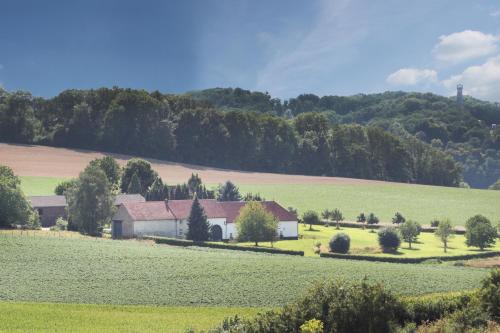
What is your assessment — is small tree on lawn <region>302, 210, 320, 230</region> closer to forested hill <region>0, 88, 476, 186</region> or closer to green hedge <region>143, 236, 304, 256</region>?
green hedge <region>143, 236, 304, 256</region>

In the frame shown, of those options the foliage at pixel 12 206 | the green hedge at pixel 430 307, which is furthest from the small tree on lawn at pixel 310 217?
the green hedge at pixel 430 307

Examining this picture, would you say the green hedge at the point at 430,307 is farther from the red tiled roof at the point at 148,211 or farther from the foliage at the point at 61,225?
the foliage at the point at 61,225

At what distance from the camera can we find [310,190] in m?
119

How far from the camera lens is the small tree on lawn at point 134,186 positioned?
10775cm

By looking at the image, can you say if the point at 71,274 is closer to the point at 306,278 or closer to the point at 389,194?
the point at 306,278

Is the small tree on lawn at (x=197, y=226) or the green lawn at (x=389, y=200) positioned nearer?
the small tree on lawn at (x=197, y=226)

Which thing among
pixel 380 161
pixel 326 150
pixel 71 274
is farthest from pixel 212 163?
pixel 71 274

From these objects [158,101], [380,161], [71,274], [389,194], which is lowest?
[71,274]

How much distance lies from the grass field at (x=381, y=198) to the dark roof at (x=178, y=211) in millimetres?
18480

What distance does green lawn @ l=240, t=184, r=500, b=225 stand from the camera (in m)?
102

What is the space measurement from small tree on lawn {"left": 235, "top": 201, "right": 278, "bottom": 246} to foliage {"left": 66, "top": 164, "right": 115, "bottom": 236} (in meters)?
18.3

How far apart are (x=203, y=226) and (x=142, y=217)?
9.62 metres

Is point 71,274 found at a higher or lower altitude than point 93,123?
lower

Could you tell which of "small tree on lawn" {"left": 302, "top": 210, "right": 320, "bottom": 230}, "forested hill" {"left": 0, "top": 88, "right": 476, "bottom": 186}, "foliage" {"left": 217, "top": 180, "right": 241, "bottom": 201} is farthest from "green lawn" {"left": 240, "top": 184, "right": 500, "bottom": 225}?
"forested hill" {"left": 0, "top": 88, "right": 476, "bottom": 186}
